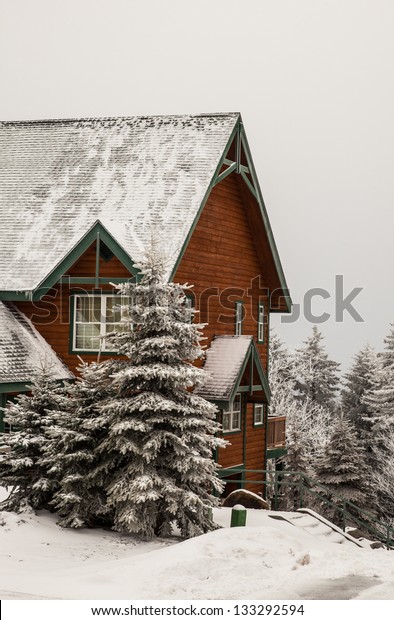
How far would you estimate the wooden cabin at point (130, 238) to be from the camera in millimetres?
27219

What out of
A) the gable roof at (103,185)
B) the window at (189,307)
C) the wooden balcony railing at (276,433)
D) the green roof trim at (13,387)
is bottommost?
the wooden balcony railing at (276,433)

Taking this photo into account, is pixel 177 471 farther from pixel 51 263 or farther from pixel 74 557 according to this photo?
pixel 51 263

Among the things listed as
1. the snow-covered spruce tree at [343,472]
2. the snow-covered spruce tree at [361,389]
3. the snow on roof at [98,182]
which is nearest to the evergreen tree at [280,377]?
the snow-covered spruce tree at [361,389]

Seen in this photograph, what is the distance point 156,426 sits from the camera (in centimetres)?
2105

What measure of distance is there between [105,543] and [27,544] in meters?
1.83

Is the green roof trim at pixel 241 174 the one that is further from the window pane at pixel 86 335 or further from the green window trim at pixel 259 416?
the green window trim at pixel 259 416

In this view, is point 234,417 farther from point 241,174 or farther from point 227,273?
point 241,174

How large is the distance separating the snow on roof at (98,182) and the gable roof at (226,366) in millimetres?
3820

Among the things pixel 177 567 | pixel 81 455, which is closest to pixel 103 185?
pixel 81 455

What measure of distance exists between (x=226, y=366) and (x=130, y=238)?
4.87 meters

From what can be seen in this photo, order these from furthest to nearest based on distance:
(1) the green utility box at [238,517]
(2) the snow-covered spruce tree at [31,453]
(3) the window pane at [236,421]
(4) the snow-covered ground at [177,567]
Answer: (3) the window pane at [236,421] < (1) the green utility box at [238,517] < (2) the snow-covered spruce tree at [31,453] < (4) the snow-covered ground at [177,567]

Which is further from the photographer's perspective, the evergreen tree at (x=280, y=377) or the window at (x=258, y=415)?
the evergreen tree at (x=280, y=377)

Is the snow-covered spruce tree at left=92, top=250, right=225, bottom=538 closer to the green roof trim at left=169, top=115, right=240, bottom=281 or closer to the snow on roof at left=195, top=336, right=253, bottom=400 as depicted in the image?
the green roof trim at left=169, top=115, right=240, bottom=281

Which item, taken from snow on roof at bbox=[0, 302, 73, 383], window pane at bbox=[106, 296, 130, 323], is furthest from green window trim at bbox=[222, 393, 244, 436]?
snow on roof at bbox=[0, 302, 73, 383]
